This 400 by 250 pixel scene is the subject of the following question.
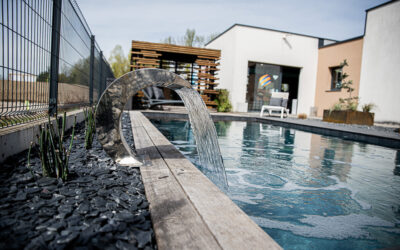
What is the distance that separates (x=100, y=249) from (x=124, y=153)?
4.10ft

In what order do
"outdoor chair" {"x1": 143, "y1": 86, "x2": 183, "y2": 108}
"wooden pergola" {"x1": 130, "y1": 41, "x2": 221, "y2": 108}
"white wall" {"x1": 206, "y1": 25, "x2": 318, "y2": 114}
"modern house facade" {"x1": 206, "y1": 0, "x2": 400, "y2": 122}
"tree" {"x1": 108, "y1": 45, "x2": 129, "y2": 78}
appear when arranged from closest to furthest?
"outdoor chair" {"x1": 143, "y1": 86, "x2": 183, "y2": 108} → "modern house facade" {"x1": 206, "y1": 0, "x2": 400, "y2": 122} → "wooden pergola" {"x1": 130, "y1": 41, "x2": 221, "y2": 108} → "white wall" {"x1": 206, "y1": 25, "x2": 318, "y2": 114} → "tree" {"x1": 108, "y1": 45, "x2": 129, "y2": 78}

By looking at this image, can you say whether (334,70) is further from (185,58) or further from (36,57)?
(36,57)

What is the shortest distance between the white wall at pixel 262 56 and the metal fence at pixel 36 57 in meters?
9.97

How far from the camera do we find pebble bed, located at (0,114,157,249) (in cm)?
95

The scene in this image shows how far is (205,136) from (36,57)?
1.95 meters

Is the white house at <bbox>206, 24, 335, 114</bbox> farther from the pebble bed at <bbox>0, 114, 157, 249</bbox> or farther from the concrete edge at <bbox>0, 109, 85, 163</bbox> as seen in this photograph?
the pebble bed at <bbox>0, 114, 157, 249</bbox>

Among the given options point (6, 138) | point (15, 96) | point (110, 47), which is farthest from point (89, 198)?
point (110, 47)

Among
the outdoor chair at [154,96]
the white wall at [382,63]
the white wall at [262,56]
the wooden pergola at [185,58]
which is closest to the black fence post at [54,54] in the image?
the outdoor chair at [154,96]

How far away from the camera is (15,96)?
2.27 metres

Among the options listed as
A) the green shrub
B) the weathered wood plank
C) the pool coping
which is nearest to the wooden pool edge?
the weathered wood plank

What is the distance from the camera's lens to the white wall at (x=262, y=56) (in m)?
13.5

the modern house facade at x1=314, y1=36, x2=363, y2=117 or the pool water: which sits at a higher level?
the modern house facade at x1=314, y1=36, x2=363, y2=117

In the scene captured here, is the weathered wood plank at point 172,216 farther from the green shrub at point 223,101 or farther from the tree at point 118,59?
the tree at point 118,59

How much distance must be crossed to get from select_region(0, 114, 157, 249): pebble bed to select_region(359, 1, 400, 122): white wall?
467 inches
